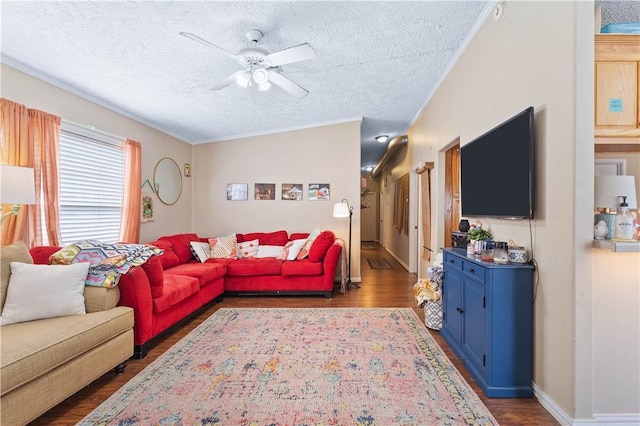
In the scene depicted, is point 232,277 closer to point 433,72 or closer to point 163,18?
point 163,18

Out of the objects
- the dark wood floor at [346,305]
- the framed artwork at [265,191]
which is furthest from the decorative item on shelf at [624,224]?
the framed artwork at [265,191]

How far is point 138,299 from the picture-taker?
7.75ft

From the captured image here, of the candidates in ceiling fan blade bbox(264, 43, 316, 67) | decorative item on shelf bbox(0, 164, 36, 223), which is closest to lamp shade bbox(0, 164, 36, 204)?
decorative item on shelf bbox(0, 164, 36, 223)

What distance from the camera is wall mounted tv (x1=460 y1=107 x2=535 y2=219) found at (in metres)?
1.87

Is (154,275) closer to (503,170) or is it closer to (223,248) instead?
(223,248)

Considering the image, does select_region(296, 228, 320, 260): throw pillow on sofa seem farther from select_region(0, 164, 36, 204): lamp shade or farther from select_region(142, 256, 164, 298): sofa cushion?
select_region(0, 164, 36, 204): lamp shade

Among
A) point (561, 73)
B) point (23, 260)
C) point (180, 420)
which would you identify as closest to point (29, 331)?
point (23, 260)

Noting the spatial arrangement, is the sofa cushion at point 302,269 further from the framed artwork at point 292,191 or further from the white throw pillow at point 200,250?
the framed artwork at point 292,191

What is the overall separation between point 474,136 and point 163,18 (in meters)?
2.84

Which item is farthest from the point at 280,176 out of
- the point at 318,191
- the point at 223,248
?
the point at 223,248

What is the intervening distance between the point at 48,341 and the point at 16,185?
1.19 meters

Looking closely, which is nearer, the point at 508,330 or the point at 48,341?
the point at 48,341

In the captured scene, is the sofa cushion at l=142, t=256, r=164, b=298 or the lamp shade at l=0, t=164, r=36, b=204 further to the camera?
the sofa cushion at l=142, t=256, r=164, b=298

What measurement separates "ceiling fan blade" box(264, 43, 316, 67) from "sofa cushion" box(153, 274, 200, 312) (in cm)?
233
